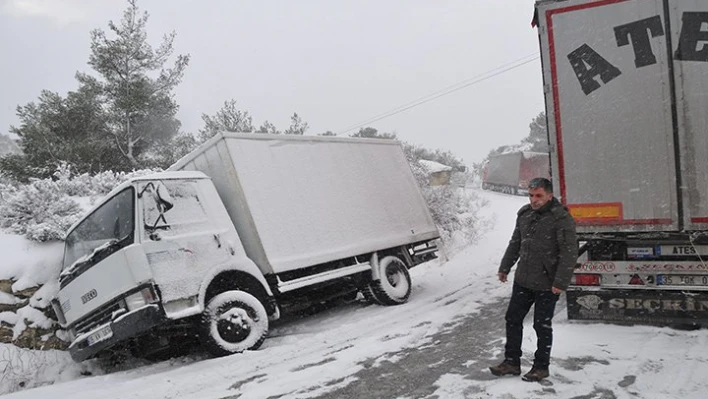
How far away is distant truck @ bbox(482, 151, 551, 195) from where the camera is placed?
33912mm

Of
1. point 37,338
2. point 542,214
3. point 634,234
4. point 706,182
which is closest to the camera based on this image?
point 542,214

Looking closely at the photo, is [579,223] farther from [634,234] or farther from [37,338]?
[37,338]

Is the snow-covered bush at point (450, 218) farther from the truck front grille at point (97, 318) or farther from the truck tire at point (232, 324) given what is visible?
the truck front grille at point (97, 318)

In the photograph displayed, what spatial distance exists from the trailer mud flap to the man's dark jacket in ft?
6.02

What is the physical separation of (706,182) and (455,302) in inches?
151

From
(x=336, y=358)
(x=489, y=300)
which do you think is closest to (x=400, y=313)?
(x=489, y=300)

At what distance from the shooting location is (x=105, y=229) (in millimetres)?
5633

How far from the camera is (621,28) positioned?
185 inches

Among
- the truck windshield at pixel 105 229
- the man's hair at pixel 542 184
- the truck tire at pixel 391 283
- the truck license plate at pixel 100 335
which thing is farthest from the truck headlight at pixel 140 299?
the man's hair at pixel 542 184

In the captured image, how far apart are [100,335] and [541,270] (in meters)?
4.69

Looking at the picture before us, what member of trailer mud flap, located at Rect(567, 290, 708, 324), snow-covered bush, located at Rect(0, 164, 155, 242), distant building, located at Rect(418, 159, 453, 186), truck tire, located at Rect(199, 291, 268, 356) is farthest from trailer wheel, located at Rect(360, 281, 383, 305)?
A: distant building, located at Rect(418, 159, 453, 186)

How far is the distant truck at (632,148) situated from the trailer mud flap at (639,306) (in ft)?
0.03

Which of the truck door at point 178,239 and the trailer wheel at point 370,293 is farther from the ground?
the truck door at point 178,239

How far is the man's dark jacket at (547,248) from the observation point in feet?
11.8
